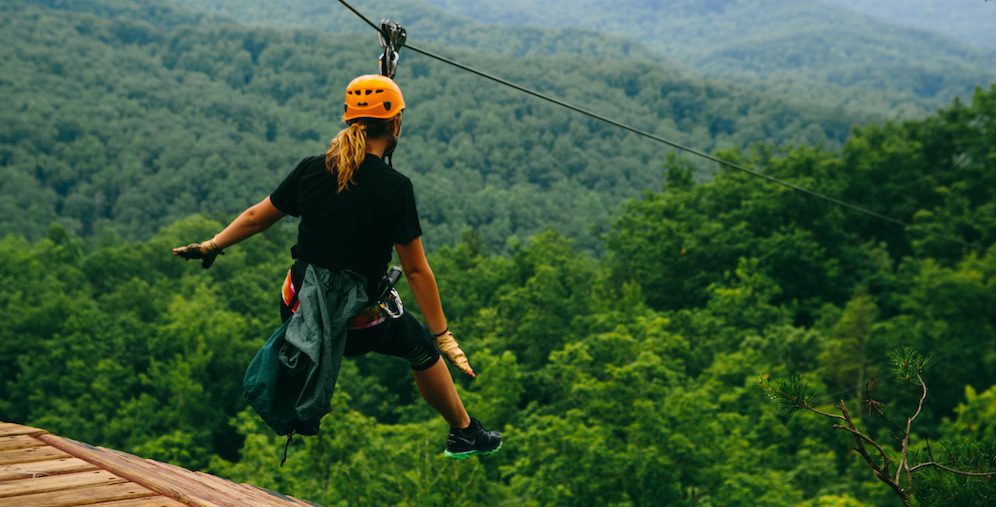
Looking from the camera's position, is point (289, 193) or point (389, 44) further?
point (389, 44)

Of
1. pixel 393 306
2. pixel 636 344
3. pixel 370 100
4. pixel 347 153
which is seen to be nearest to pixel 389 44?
pixel 370 100

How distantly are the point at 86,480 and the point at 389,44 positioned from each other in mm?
2133

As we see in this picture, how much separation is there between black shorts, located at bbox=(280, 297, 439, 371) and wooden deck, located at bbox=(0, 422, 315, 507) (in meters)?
0.72

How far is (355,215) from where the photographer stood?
328 centimetres

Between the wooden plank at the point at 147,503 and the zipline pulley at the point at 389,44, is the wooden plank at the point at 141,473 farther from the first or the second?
the zipline pulley at the point at 389,44

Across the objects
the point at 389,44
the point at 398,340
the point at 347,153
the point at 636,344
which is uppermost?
the point at 389,44

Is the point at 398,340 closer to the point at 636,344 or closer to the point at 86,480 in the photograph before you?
the point at 86,480

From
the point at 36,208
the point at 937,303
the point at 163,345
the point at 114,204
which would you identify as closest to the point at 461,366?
the point at 937,303

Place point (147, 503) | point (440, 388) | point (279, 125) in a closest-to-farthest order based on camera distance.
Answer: point (147, 503) → point (440, 388) → point (279, 125)

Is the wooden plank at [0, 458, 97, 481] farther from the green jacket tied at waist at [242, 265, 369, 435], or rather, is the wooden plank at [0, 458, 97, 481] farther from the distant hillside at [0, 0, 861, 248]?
the distant hillside at [0, 0, 861, 248]

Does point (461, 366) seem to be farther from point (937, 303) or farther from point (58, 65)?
point (58, 65)

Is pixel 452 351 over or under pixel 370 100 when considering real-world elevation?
under

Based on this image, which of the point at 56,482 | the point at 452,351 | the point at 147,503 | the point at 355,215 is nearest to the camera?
the point at 147,503

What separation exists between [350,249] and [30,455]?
1338 millimetres
